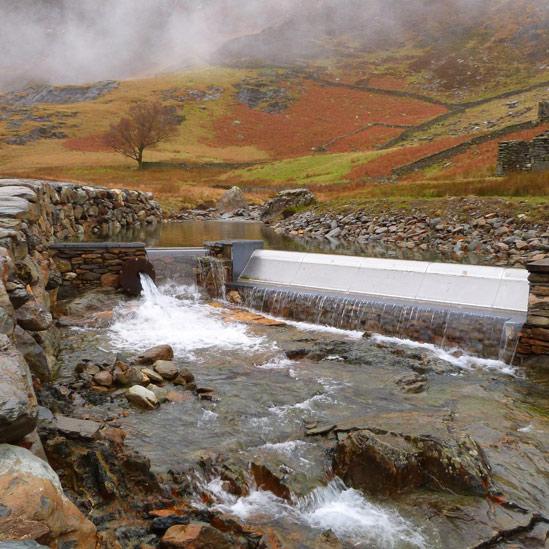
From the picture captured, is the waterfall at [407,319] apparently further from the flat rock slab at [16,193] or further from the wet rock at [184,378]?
the flat rock slab at [16,193]

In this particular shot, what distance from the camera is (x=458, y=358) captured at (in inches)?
456

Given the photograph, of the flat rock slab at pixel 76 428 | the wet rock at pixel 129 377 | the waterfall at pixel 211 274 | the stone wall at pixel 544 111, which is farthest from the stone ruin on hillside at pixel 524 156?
the flat rock slab at pixel 76 428

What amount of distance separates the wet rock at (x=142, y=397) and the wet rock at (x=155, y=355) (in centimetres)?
172

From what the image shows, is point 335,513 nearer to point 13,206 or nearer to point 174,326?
point 174,326

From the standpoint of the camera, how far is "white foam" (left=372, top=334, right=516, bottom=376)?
36.0 ft

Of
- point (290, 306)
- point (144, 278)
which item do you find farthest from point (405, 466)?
point (144, 278)

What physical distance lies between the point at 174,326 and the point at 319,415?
5.95 metres

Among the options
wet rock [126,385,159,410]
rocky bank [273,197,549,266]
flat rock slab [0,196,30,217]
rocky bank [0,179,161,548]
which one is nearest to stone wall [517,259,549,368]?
wet rock [126,385,159,410]

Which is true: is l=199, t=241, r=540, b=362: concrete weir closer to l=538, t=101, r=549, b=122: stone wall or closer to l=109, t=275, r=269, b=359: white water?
l=109, t=275, r=269, b=359: white water

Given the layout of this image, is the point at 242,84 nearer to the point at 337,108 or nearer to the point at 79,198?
the point at 337,108

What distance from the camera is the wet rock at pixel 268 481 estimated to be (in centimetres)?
640

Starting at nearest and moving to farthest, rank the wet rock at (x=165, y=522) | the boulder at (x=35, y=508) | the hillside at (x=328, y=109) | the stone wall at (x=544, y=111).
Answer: the boulder at (x=35, y=508)
the wet rock at (x=165, y=522)
the stone wall at (x=544, y=111)
the hillside at (x=328, y=109)

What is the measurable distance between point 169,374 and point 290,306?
19.9ft

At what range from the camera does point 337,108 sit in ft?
327
